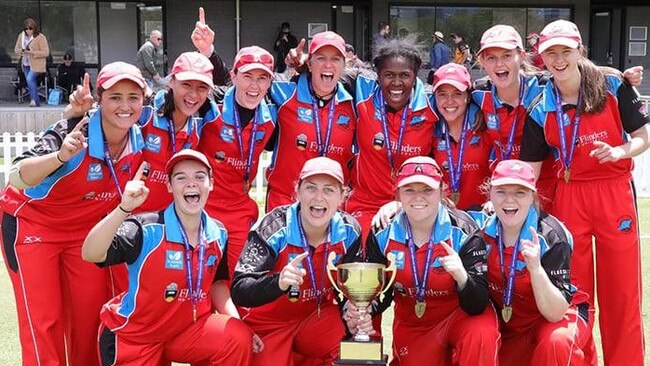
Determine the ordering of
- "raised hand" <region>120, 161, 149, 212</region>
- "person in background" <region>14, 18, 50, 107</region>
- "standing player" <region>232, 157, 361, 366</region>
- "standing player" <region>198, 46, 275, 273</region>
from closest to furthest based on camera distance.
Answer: "raised hand" <region>120, 161, 149, 212</region> < "standing player" <region>232, 157, 361, 366</region> < "standing player" <region>198, 46, 275, 273</region> < "person in background" <region>14, 18, 50, 107</region>

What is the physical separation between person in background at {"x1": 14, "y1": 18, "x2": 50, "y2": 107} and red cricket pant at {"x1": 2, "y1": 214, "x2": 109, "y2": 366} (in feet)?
Answer: 48.6

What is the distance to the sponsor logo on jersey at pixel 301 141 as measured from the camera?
550 centimetres

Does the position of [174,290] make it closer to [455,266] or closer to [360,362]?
→ [360,362]

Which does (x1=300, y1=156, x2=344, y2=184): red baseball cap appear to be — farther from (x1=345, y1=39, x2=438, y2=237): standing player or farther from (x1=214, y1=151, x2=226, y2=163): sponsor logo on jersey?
(x1=214, y1=151, x2=226, y2=163): sponsor logo on jersey

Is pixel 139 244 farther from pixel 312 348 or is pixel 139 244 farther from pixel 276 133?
pixel 276 133

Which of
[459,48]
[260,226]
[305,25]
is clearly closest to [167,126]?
[260,226]

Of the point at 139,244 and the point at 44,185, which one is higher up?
the point at 44,185

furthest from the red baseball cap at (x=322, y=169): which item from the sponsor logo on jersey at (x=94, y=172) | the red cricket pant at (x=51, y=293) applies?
the red cricket pant at (x=51, y=293)

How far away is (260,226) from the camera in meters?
4.68

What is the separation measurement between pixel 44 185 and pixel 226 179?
4.19ft

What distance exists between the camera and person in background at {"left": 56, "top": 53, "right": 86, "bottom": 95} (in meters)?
19.8

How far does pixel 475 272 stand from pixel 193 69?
211 centimetres

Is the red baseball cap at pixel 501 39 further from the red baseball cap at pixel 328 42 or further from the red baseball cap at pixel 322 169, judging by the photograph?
the red baseball cap at pixel 322 169

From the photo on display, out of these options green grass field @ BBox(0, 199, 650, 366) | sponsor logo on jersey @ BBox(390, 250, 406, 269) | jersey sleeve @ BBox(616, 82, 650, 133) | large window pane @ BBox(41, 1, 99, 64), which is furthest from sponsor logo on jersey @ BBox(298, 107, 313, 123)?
large window pane @ BBox(41, 1, 99, 64)
